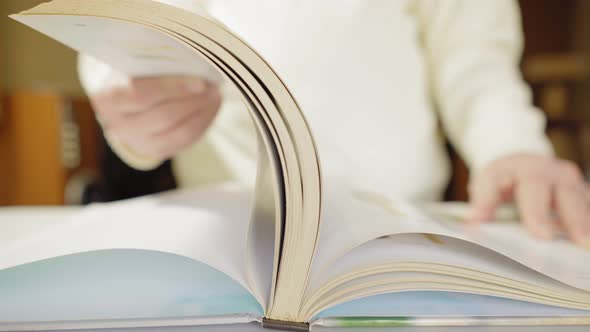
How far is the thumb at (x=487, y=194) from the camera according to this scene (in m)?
0.62

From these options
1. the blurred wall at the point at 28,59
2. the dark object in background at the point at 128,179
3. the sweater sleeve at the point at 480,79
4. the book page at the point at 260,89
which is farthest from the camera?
the blurred wall at the point at 28,59

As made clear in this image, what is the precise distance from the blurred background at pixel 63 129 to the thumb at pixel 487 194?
66.8 inches

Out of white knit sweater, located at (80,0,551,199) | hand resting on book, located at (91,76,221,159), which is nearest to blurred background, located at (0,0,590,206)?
white knit sweater, located at (80,0,551,199)

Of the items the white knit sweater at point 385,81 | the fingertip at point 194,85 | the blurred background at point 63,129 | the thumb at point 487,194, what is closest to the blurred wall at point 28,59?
the blurred background at point 63,129

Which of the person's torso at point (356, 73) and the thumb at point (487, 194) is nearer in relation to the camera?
the thumb at point (487, 194)

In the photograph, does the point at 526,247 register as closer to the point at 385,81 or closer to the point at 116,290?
the point at 116,290

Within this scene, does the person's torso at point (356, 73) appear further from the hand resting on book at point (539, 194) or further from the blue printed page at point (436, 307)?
the blue printed page at point (436, 307)

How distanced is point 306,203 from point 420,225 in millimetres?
99

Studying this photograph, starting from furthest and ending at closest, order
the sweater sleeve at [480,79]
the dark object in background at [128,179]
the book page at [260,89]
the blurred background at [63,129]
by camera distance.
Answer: the dark object in background at [128,179], the blurred background at [63,129], the sweater sleeve at [480,79], the book page at [260,89]

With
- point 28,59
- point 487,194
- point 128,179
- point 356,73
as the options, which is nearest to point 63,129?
point 128,179

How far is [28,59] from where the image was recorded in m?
2.66

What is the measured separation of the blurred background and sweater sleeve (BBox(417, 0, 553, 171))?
1517mm

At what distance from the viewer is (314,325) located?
0.34 meters

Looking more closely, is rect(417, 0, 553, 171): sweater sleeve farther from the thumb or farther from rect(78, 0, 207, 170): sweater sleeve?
rect(78, 0, 207, 170): sweater sleeve
